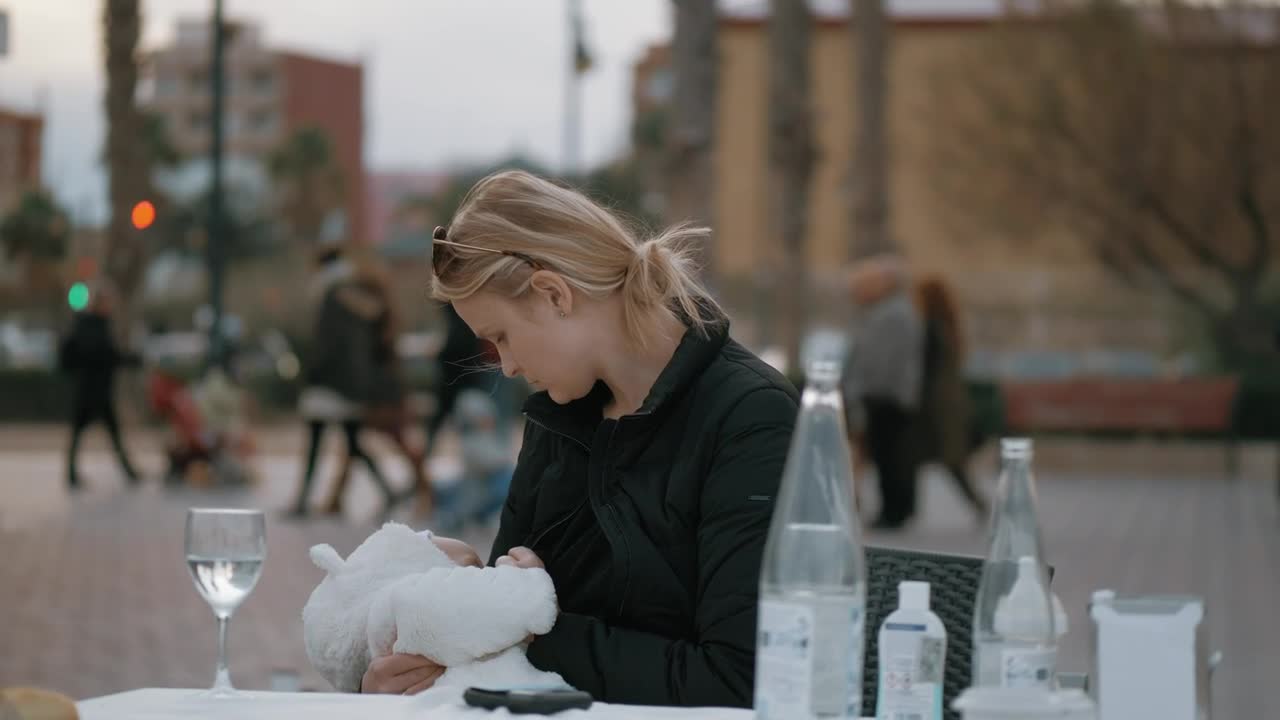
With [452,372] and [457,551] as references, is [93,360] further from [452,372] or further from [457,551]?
[457,551]

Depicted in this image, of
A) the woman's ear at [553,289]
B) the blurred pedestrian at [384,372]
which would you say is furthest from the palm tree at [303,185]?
the woman's ear at [553,289]

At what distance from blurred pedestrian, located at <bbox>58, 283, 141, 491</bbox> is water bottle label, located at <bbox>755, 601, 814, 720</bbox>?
17.4m

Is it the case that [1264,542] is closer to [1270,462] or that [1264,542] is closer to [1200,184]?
[1270,462]

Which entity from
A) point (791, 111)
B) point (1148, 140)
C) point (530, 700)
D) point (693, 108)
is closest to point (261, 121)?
point (1148, 140)

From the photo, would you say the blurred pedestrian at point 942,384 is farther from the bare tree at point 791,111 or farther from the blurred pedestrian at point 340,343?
the bare tree at point 791,111

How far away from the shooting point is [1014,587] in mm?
2410

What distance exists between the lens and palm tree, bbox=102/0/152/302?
23.9 meters

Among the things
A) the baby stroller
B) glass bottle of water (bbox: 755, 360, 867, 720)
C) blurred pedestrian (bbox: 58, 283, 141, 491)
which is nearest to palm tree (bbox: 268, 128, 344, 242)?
the baby stroller

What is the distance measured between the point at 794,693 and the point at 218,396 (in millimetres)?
18752

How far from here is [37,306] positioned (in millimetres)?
74500

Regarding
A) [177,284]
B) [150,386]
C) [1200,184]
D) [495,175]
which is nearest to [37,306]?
[177,284]

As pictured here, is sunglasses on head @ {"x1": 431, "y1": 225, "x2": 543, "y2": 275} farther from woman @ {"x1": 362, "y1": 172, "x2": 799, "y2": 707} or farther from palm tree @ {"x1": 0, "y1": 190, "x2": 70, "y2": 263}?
palm tree @ {"x1": 0, "y1": 190, "x2": 70, "y2": 263}

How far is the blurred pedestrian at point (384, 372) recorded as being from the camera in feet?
50.6

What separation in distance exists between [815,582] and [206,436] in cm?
1890
